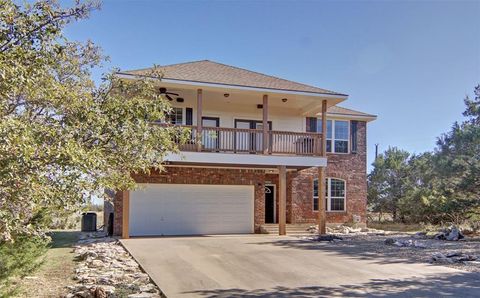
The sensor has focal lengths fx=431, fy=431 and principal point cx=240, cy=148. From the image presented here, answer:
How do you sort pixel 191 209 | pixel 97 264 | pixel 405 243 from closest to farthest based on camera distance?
pixel 97 264 < pixel 405 243 < pixel 191 209

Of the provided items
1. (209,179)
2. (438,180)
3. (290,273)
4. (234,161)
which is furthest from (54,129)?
(438,180)

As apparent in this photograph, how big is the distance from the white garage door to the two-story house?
0.04 m

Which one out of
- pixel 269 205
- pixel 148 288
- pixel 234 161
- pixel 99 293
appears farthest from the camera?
pixel 269 205

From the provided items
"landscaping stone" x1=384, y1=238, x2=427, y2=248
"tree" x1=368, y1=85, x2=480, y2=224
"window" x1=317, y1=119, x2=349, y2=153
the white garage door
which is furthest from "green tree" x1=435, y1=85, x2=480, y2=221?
the white garage door

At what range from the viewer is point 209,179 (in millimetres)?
18828

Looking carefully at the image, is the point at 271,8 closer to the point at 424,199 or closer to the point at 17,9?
the point at 17,9

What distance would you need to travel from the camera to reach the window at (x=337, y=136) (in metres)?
22.2

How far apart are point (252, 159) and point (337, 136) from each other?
721 centimetres

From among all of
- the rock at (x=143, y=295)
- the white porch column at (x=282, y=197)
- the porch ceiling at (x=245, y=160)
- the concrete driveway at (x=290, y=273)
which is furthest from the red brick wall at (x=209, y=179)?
the rock at (x=143, y=295)

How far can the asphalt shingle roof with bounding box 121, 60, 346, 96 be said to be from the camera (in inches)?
657

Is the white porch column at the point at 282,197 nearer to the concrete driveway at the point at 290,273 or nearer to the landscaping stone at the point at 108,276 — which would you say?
the concrete driveway at the point at 290,273

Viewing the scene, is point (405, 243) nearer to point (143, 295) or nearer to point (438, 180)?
point (438, 180)

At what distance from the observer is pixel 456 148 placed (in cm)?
1939

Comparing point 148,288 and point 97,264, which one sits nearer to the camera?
point 148,288
